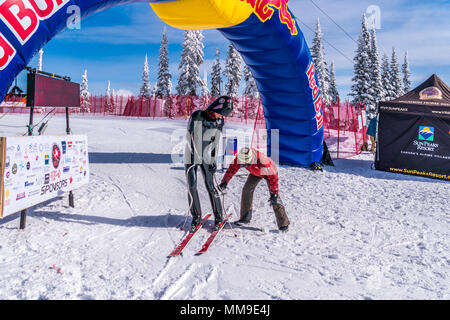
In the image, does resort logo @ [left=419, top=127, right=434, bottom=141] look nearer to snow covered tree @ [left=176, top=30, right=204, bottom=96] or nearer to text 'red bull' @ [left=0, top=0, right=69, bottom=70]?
text 'red bull' @ [left=0, top=0, right=69, bottom=70]

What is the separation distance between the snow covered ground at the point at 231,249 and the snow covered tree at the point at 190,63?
29418mm

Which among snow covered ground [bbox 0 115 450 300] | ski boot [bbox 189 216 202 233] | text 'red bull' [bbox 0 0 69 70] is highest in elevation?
text 'red bull' [bbox 0 0 69 70]

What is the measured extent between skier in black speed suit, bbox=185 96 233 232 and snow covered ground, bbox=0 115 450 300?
457 millimetres

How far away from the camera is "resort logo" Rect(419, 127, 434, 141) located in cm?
938

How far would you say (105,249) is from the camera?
3.55 metres

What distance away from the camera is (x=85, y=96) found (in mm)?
53625

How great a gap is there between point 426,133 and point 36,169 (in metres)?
10.5

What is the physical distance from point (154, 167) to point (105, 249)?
518 centimetres

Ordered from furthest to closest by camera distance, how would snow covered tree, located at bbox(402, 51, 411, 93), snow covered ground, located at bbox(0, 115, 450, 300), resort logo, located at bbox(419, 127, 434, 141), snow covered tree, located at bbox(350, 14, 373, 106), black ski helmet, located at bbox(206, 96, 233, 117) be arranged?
1. snow covered tree, located at bbox(402, 51, 411, 93)
2. snow covered tree, located at bbox(350, 14, 373, 106)
3. resort logo, located at bbox(419, 127, 434, 141)
4. black ski helmet, located at bbox(206, 96, 233, 117)
5. snow covered ground, located at bbox(0, 115, 450, 300)

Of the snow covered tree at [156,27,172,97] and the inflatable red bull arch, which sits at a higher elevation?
the snow covered tree at [156,27,172,97]

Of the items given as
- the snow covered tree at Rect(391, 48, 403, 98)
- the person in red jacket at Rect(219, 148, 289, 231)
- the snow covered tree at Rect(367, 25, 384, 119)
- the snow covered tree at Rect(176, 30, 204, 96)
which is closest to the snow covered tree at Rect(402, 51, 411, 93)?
the snow covered tree at Rect(391, 48, 403, 98)

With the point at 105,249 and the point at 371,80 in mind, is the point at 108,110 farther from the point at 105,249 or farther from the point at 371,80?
the point at 105,249

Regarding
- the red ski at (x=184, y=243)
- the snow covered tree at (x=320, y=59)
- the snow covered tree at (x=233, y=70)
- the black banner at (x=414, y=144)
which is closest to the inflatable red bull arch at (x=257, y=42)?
the black banner at (x=414, y=144)
